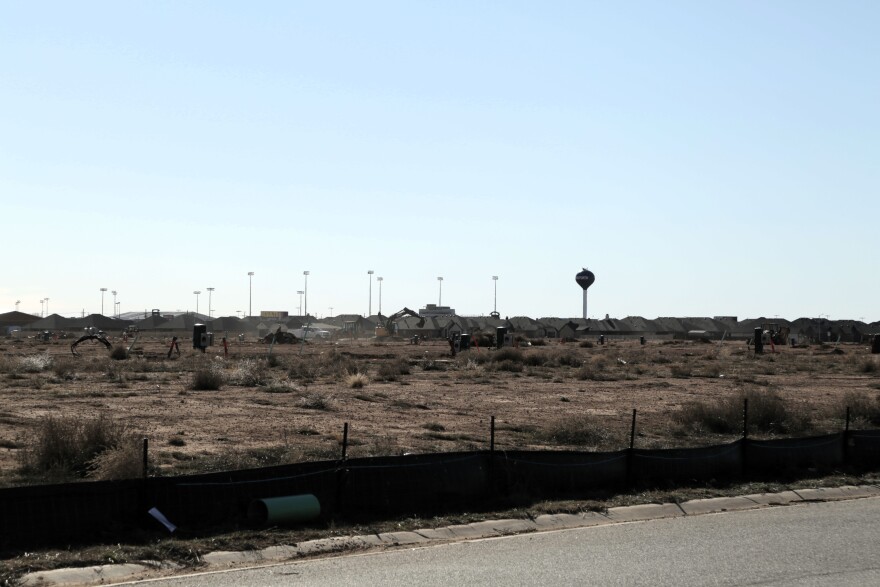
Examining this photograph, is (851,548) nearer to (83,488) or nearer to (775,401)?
(83,488)

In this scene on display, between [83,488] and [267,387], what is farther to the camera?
[267,387]

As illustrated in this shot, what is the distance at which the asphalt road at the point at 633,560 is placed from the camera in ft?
34.5

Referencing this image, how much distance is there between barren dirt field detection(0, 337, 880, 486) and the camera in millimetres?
19875

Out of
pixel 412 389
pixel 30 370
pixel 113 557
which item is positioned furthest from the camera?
pixel 30 370

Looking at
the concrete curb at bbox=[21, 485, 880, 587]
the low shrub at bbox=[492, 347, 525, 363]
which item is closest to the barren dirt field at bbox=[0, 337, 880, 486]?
the concrete curb at bbox=[21, 485, 880, 587]

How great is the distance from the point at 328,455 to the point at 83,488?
657 centimetres

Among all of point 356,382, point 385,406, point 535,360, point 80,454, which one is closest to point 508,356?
point 535,360

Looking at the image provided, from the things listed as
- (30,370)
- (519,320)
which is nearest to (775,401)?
(30,370)

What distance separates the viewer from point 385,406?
1149 inches

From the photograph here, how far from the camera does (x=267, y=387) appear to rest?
3416cm

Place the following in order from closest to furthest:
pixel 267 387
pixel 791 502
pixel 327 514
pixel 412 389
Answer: pixel 327 514 → pixel 791 502 → pixel 267 387 → pixel 412 389

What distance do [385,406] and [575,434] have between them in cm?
843

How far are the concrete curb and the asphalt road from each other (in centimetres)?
41

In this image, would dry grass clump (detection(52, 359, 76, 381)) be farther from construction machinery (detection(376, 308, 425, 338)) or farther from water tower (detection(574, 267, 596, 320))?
water tower (detection(574, 267, 596, 320))
